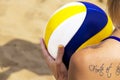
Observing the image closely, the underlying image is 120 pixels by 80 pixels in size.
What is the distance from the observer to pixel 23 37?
4668mm

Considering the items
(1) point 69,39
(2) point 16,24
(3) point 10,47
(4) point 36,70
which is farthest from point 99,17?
(2) point 16,24

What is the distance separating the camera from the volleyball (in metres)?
2.27

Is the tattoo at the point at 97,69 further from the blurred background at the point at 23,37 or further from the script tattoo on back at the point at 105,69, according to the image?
the blurred background at the point at 23,37

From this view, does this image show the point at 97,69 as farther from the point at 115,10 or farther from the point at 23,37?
the point at 23,37

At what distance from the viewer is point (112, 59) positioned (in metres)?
1.72

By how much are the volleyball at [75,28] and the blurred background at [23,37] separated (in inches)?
61.9

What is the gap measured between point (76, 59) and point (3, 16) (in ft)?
11.3

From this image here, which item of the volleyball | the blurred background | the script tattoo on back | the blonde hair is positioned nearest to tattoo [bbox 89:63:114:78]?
the script tattoo on back

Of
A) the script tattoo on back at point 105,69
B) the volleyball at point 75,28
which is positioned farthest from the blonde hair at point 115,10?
the volleyball at point 75,28

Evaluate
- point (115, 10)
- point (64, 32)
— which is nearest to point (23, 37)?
point (64, 32)

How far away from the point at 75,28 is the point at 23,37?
243cm

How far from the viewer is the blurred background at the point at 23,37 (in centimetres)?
398

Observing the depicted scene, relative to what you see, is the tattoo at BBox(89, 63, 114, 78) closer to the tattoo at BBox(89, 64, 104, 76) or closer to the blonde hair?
the tattoo at BBox(89, 64, 104, 76)

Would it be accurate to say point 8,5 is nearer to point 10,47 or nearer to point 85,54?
point 10,47
